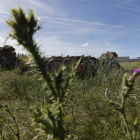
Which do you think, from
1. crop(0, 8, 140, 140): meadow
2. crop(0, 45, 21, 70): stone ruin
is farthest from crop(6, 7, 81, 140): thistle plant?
crop(0, 45, 21, 70): stone ruin

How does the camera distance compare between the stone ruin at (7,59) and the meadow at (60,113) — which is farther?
the stone ruin at (7,59)

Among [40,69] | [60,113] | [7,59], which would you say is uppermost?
[7,59]

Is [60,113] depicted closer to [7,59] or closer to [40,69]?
[40,69]

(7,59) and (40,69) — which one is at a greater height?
(7,59)

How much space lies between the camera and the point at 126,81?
78 centimetres

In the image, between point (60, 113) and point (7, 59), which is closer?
point (60, 113)

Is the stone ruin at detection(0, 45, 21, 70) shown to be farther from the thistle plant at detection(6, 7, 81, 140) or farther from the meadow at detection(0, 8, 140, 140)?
the thistle plant at detection(6, 7, 81, 140)

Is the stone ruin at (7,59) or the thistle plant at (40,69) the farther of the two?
the stone ruin at (7,59)

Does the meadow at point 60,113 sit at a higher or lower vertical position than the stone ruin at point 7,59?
lower

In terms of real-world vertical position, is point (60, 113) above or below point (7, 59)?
below

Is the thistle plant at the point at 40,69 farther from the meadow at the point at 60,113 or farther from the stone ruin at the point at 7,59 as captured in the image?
the stone ruin at the point at 7,59

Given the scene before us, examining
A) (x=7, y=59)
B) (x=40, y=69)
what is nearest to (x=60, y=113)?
(x=40, y=69)

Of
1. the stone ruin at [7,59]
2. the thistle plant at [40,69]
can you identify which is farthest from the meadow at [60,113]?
the stone ruin at [7,59]

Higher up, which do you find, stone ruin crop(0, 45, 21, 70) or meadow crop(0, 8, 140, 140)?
stone ruin crop(0, 45, 21, 70)
